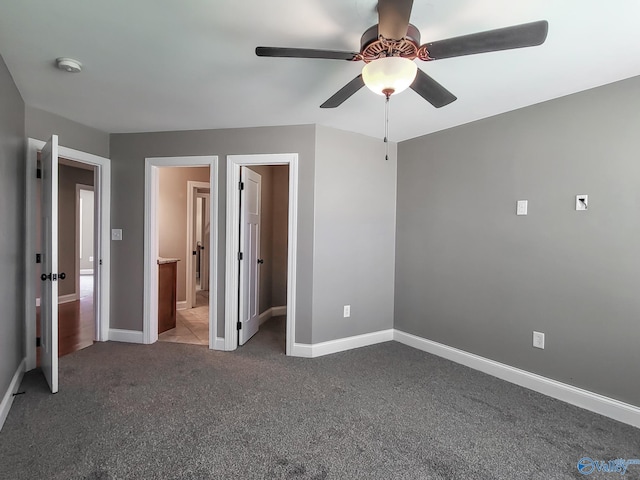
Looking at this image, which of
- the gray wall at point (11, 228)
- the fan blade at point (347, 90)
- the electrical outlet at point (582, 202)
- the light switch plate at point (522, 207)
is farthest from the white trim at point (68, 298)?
the electrical outlet at point (582, 202)

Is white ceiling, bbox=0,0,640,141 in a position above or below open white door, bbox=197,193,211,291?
above

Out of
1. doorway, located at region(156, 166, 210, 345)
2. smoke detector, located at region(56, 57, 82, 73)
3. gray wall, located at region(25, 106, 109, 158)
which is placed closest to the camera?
smoke detector, located at region(56, 57, 82, 73)

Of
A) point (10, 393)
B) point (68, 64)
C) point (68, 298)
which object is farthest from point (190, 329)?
point (68, 64)

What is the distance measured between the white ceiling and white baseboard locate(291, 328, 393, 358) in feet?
7.13

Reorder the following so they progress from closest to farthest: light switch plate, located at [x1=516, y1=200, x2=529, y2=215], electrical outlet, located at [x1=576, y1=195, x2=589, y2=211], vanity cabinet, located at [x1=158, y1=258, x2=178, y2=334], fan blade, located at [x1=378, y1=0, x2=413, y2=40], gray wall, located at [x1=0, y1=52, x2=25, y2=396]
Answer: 1. fan blade, located at [x1=378, y1=0, x2=413, y2=40]
2. gray wall, located at [x1=0, y1=52, x2=25, y2=396]
3. electrical outlet, located at [x1=576, y1=195, x2=589, y2=211]
4. light switch plate, located at [x1=516, y1=200, x2=529, y2=215]
5. vanity cabinet, located at [x1=158, y1=258, x2=178, y2=334]

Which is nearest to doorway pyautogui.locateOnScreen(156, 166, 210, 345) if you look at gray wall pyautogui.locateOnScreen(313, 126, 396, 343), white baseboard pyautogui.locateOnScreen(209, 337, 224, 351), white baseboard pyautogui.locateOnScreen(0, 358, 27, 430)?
white baseboard pyautogui.locateOnScreen(209, 337, 224, 351)

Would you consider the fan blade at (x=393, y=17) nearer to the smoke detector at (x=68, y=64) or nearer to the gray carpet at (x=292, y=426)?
the smoke detector at (x=68, y=64)

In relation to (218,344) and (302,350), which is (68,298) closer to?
(218,344)

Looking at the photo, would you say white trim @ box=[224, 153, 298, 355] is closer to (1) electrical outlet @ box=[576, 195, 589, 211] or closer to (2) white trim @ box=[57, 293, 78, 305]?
(1) electrical outlet @ box=[576, 195, 589, 211]

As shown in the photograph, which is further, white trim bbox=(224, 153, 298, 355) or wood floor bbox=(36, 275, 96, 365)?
wood floor bbox=(36, 275, 96, 365)

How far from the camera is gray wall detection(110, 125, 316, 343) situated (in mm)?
3102

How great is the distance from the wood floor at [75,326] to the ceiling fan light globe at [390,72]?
359 cm

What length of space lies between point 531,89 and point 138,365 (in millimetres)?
3861

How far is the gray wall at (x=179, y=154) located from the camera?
10.2ft
